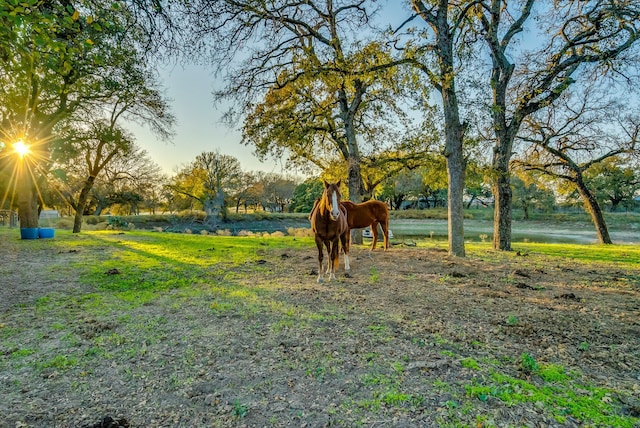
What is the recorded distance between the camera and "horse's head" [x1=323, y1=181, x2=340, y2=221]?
6.34 m

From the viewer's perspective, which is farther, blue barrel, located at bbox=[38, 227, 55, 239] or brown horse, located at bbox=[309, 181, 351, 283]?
blue barrel, located at bbox=[38, 227, 55, 239]

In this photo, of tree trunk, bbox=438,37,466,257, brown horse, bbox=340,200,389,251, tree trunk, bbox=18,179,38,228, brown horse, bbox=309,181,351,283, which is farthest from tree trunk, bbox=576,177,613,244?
tree trunk, bbox=18,179,38,228

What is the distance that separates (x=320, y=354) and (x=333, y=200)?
349 cm

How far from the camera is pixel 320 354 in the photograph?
3.38m

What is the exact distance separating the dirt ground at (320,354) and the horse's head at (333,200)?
4.74 feet

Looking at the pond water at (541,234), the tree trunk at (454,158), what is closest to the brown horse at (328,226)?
the tree trunk at (454,158)

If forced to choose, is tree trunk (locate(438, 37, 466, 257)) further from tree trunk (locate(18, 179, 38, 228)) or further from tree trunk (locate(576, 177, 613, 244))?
tree trunk (locate(18, 179, 38, 228))

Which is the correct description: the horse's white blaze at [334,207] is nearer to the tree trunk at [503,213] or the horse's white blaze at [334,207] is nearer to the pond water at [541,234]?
the tree trunk at [503,213]

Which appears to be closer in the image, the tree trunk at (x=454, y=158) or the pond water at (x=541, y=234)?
the tree trunk at (x=454, y=158)

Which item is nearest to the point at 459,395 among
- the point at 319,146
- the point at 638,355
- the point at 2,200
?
the point at 638,355

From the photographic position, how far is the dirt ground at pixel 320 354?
2.46 m

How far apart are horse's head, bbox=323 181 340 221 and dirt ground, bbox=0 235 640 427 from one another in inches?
56.9

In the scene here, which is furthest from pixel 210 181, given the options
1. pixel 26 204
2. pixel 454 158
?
pixel 454 158

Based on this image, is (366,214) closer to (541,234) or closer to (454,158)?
(454,158)
